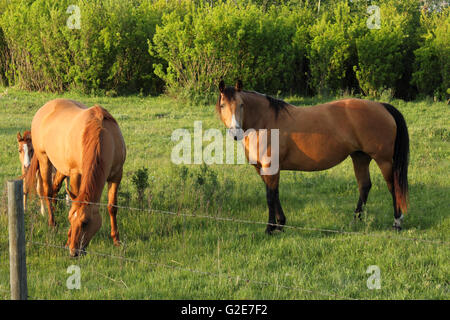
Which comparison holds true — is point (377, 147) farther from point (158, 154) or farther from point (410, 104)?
point (410, 104)

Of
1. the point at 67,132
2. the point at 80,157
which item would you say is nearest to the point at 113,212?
the point at 80,157

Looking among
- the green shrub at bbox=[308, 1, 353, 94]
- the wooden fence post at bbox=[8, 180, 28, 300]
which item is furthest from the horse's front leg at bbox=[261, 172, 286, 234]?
the green shrub at bbox=[308, 1, 353, 94]

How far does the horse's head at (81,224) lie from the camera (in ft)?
16.1

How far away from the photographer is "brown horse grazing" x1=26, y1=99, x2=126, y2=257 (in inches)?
196

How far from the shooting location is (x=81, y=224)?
16.1 feet

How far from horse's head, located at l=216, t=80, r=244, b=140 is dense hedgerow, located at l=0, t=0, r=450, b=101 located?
10.9 metres

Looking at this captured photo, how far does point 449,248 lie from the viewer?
5.58m

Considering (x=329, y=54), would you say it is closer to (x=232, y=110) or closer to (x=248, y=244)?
(x=232, y=110)

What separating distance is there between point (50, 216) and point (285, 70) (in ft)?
49.5

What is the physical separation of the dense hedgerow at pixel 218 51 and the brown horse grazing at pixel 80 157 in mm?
10442

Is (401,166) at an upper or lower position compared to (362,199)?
upper

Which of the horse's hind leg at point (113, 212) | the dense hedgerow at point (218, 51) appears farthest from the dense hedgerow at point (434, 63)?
the horse's hind leg at point (113, 212)

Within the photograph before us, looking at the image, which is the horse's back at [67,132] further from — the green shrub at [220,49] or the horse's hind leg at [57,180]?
the green shrub at [220,49]

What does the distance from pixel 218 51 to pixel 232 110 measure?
1207 cm
